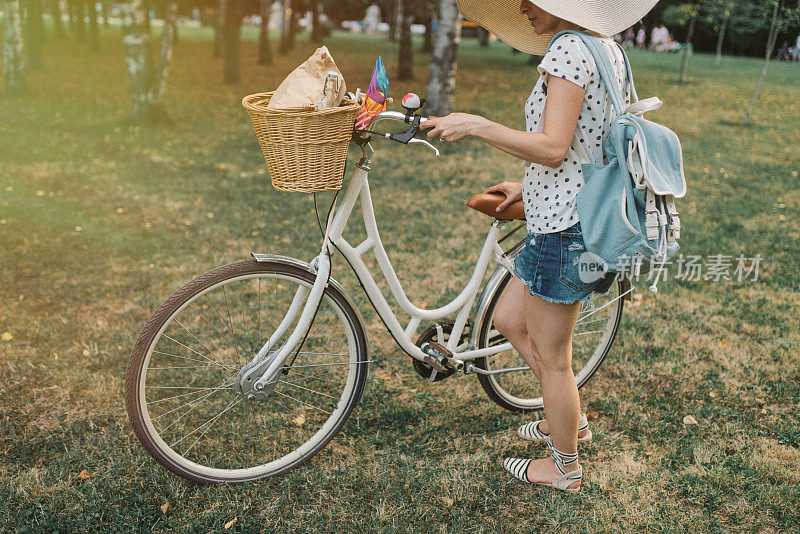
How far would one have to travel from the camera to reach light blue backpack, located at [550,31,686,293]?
2105 millimetres

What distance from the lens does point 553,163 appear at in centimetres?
215

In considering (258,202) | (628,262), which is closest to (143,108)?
(258,202)

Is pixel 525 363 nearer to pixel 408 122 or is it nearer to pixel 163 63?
pixel 408 122

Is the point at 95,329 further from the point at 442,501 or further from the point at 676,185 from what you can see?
the point at 676,185

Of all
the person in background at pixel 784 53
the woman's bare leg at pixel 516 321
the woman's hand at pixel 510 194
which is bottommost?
Result: the woman's bare leg at pixel 516 321

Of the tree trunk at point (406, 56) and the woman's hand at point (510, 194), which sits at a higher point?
the woman's hand at point (510, 194)

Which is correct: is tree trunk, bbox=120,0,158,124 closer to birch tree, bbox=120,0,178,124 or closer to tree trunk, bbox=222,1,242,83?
birch tree, bbox=120,0,178,124

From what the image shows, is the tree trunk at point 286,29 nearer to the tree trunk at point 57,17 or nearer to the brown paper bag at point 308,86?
the tree trunk at point 57,17

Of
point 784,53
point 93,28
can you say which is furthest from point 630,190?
point 93,28

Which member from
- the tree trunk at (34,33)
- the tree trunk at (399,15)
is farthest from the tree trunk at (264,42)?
the tree trunk at (34,33)

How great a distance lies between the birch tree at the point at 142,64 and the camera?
34.3 feet

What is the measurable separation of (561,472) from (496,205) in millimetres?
1298

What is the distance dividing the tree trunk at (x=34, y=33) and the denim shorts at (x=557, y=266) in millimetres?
19648

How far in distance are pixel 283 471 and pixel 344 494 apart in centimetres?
32
